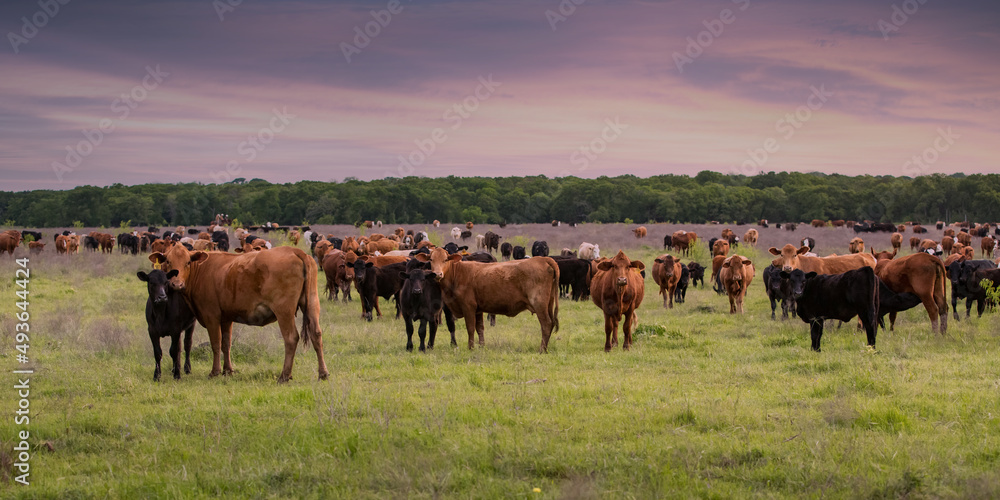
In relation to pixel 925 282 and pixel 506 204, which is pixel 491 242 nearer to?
pixel 925 282

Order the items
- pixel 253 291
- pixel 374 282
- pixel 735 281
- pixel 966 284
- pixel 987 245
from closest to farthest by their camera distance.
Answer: pixel 253 291, pixel 966 284, pixel 374 282, pixel 735 281, pixel 987 245

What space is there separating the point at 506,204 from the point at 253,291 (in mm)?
99768

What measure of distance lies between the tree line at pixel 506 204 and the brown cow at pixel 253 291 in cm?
8325

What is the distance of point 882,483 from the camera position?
5801 mm

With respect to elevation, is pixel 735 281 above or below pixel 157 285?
below

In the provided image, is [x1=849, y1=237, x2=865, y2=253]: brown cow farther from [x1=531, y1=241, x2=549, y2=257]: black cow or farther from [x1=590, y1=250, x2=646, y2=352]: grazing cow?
[x1=590, y1=250, x2=646, y2=352]: grazing cow

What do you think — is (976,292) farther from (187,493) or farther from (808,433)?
(187,493)

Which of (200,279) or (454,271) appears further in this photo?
(454,271)

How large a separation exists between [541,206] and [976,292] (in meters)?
89.8

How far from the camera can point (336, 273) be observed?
21766 mm

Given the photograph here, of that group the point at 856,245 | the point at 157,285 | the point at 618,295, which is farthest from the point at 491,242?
the point at 157,285

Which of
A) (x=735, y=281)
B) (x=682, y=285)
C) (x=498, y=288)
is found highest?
(x=498, y=288)

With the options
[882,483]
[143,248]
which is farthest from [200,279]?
[143,248]

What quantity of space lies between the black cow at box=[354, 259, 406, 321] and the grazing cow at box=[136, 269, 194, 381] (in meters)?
7.06
